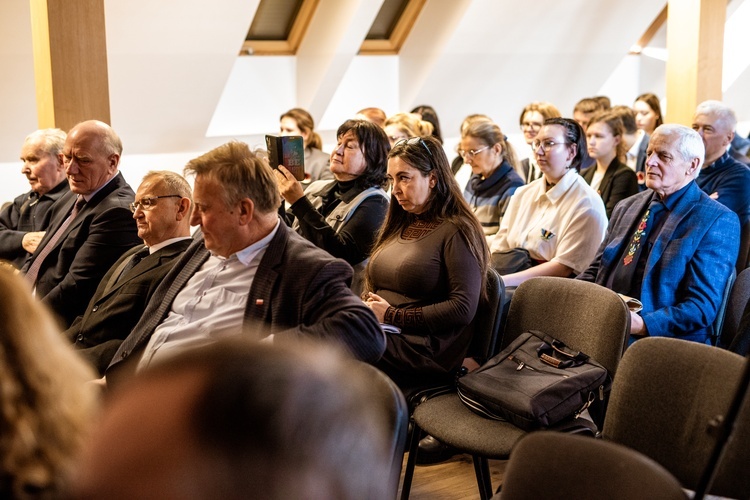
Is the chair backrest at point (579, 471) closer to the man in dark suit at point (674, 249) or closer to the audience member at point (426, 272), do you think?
the audience member at point (426, 272)

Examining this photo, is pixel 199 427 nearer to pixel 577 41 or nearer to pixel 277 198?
pixel 277 198

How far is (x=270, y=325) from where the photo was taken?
225 centimetres

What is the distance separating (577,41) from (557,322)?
567 centimetres

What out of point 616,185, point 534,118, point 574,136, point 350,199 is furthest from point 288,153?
point 534,118

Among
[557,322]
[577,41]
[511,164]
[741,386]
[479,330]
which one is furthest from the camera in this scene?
[577,41]

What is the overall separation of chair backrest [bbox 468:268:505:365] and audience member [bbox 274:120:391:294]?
0.66 m

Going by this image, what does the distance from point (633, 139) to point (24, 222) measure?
3678mm

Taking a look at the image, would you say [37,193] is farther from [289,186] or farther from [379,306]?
[379,306]

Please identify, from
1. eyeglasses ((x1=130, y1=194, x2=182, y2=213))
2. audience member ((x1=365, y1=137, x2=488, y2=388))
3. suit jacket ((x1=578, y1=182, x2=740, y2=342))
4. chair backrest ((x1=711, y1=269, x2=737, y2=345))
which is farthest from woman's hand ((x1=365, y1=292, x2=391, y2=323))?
chair backrest ((x1=711, y1=269, x2=737, y2=345))

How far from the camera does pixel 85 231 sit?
3.40 meters

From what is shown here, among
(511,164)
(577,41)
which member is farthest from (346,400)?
(577,41)

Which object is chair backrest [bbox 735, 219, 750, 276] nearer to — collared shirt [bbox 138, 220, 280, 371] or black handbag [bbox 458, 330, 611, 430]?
black handbag [bbox 458, 330, 611, 430]

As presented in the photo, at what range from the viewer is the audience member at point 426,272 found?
106 inches

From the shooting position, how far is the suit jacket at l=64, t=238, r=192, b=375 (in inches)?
109
